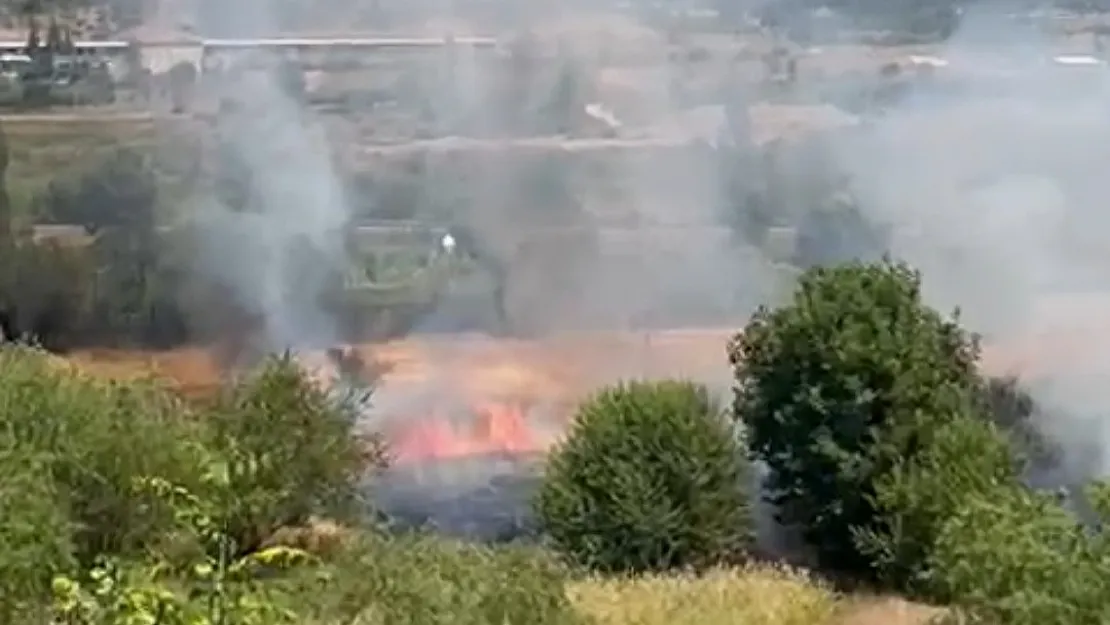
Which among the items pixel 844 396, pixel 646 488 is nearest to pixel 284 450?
pixel 646 488

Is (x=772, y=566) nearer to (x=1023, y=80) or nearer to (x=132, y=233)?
(x=1023, y=80)

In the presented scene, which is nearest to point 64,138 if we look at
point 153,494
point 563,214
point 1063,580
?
point 563,214

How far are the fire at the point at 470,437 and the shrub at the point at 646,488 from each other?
1.98m

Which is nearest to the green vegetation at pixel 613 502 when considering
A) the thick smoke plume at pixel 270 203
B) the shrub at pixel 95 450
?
the shrub at pixel 95 450

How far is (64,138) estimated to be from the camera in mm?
13953

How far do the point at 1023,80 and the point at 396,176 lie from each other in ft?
13.7

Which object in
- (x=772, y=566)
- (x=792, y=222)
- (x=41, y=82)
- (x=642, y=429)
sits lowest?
(x=772, y=566)

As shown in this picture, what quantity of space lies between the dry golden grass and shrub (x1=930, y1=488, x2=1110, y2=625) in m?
0.50

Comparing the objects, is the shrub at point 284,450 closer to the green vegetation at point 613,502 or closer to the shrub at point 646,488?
the green vegetation at point 613,502

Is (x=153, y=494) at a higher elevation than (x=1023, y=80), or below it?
below

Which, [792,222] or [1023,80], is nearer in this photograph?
[1023,80]

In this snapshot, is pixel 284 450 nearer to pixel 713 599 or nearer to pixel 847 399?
pixel 713 599

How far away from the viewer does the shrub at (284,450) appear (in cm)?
752

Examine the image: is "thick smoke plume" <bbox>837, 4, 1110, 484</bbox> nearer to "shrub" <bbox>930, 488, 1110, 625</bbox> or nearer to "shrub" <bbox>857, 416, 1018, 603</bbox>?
"shrub" <bbox>857, 416, 1018, 603</bbox>
